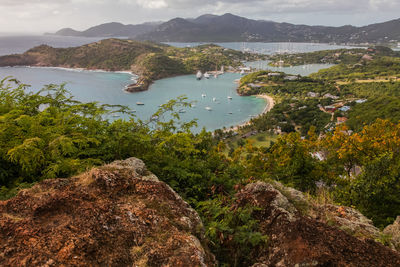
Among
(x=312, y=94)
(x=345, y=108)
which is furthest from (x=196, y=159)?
(x=312, y=94)

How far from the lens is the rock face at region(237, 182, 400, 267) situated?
2.60 metres

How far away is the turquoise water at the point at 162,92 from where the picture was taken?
47.8 meters

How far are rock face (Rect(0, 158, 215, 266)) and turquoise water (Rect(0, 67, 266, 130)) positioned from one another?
36.5 m

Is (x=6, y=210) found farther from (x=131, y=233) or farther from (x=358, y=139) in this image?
(x=358, y=139)

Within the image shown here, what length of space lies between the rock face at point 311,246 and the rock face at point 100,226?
33.5 inches

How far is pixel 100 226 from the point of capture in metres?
2.48

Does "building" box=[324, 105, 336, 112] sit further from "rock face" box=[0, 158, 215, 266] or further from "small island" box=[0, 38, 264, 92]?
"rock face" box=[0, 158, 215, 266]

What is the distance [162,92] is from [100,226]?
6061 cm

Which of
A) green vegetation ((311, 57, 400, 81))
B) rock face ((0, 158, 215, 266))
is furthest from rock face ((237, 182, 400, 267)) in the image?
green vegetation ((311, 57, 400, 81))

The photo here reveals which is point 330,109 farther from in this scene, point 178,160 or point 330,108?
point 178,160

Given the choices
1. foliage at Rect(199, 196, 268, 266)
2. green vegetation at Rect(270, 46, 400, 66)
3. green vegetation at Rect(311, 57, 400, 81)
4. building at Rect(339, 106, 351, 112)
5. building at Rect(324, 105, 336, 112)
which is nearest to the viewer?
foliage at Rect(199, 196, 268, 266)

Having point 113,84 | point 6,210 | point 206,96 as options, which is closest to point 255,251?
point 6,210

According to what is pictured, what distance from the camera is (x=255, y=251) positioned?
2.93 metres

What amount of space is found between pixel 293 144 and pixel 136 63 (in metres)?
85.7
